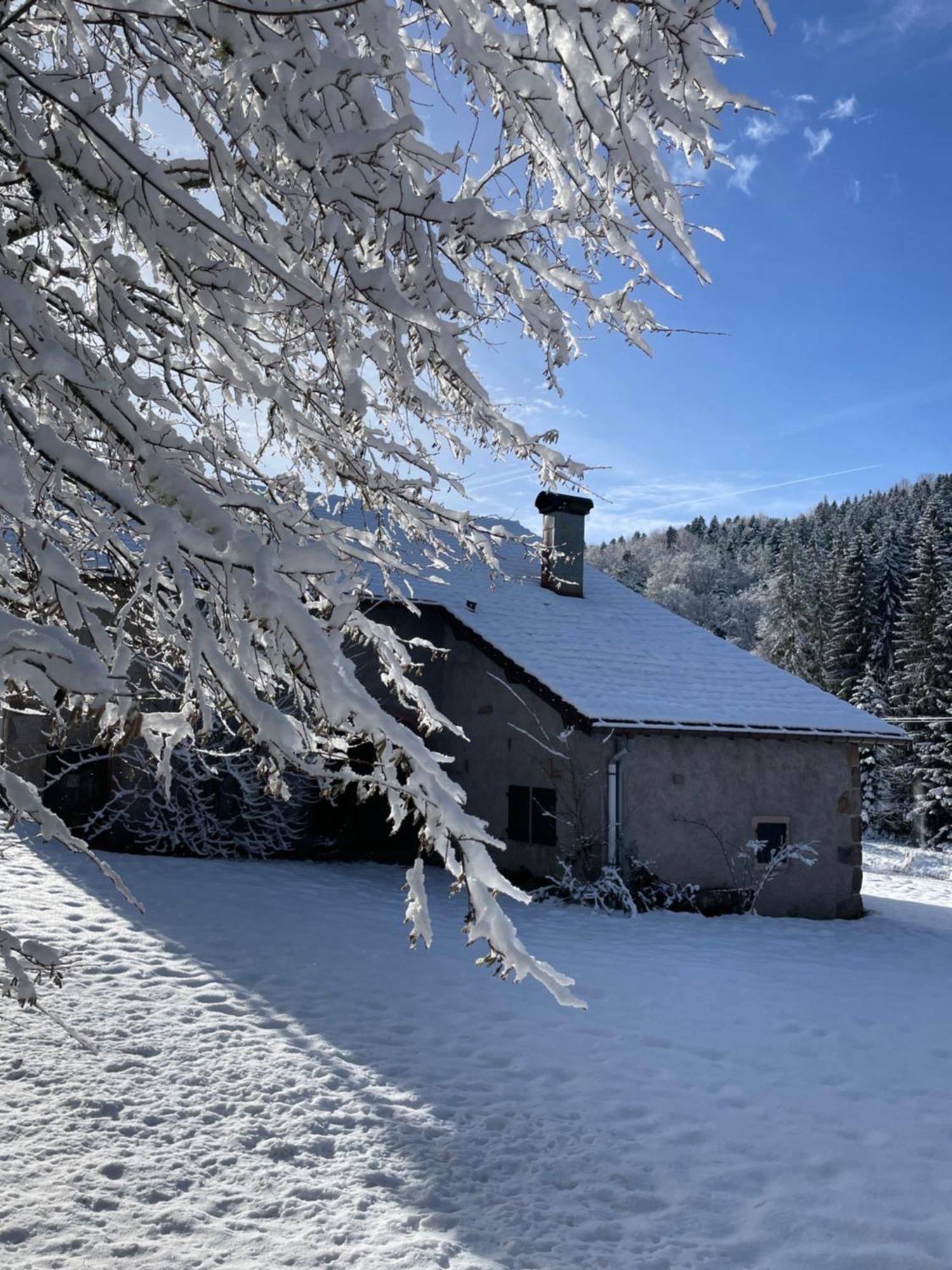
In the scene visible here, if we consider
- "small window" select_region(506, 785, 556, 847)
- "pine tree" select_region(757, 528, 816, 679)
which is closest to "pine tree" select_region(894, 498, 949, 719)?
"pine tree" select_region(757, 528, 816, 679)

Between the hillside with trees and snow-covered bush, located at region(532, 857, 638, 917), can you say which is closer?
snow-covered bush, located at region(532, 857, 638, 917)

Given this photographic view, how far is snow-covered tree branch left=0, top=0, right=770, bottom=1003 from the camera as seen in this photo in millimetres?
2748

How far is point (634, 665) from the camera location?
15.3 metres

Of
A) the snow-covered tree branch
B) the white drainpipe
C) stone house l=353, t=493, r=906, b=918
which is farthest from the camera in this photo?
stone house l=353, t=493, r=906, b=918

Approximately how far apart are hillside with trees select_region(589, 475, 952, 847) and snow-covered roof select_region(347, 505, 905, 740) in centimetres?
947

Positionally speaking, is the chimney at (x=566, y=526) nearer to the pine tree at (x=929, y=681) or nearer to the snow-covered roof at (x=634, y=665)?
the snow-covered roof at (x=634, y=665)

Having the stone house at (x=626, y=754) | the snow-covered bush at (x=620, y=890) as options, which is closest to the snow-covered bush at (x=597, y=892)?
→ the snow-covered bush at (x=620, y=890)

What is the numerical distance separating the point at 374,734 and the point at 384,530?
2.28 meters

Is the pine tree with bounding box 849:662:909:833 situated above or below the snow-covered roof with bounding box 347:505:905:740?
below

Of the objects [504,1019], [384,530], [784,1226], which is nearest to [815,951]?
[504,1019]

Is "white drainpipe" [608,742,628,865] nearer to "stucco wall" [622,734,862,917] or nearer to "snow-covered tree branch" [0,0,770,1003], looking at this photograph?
"stucco wall" [622,734,862,917]

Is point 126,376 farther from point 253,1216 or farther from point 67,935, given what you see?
point 67,935

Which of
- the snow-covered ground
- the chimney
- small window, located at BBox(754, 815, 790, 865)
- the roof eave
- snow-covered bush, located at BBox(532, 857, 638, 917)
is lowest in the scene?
the snow-covered ground

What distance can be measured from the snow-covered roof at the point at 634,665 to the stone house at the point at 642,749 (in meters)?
0.04
